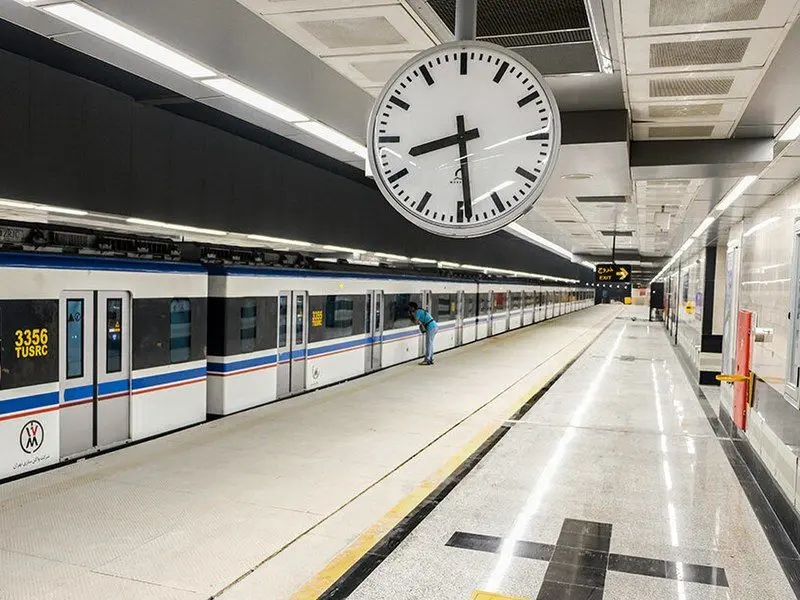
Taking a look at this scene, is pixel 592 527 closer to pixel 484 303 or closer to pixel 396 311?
pixel 396 311

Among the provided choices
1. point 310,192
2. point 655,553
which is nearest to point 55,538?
point 655,553

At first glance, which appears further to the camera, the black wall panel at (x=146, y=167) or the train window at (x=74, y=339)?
the black wall panel at (x=146, y=167)

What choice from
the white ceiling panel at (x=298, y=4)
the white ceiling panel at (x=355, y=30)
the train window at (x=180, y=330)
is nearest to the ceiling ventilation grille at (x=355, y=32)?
the white ceiling panel at (x=355, y=30)

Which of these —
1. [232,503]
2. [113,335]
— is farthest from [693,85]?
[113,335]

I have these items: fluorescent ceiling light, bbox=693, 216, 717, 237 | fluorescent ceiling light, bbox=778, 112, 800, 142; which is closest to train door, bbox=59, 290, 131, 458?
fluorescent ceiling light, bbox=778, 112, 800, 142

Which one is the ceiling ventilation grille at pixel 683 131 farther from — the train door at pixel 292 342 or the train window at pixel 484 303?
the train window at pixel 484 303

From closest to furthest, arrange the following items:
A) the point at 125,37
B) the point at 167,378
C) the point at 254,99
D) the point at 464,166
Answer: the point at 464,166 → the point at 125,37 → the point at 254,99 → the point at 167,378

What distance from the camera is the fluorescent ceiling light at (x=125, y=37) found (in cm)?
321

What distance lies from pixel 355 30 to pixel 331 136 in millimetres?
1521

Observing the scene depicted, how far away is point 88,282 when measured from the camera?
6992 mm

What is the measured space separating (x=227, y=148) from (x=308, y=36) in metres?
6.47

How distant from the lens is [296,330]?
429 inches

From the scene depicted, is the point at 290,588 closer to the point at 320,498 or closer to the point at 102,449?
the point at 320,498

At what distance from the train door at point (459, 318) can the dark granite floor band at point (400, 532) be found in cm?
1174
